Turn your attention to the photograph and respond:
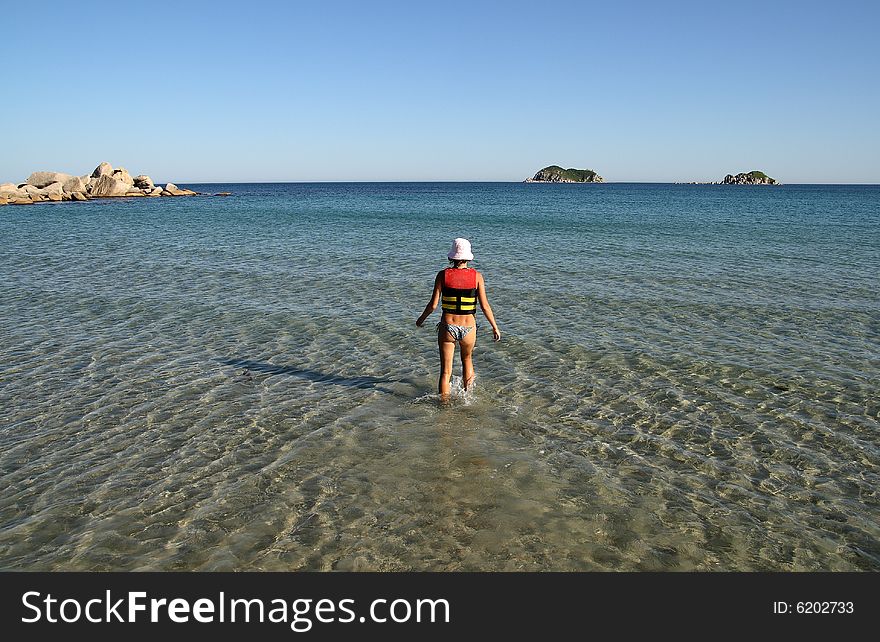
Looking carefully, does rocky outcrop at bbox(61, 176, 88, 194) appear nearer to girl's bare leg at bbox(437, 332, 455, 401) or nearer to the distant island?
the distant island

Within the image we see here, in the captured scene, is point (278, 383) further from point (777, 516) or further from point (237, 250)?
point (237, 250)

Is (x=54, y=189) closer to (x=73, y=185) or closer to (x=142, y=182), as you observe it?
(x=73, y=185)

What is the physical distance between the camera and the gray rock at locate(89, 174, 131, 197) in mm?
90438

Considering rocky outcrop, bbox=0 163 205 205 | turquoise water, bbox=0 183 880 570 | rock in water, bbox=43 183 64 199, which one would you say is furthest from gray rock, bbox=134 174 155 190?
turquoise water, bbox=0 183 880 570

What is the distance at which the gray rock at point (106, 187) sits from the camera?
90.4m

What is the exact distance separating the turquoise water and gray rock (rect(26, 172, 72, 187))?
259 ft

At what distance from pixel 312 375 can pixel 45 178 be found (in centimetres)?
9354

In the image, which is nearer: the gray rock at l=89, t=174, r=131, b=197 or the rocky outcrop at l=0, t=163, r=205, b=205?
the rocky outcrop at l=0, t=163, r=205, b=205

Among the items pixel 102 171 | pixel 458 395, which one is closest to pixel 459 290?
pixel 458 395

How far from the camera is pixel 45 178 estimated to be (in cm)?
8381

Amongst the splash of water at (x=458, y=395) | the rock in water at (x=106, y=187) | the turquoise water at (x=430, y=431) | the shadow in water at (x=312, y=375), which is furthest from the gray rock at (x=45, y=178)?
the splash of water at (x=458, y=395)

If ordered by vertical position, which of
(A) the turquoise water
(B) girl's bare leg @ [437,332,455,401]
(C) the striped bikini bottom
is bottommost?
(A) the turquoise water
